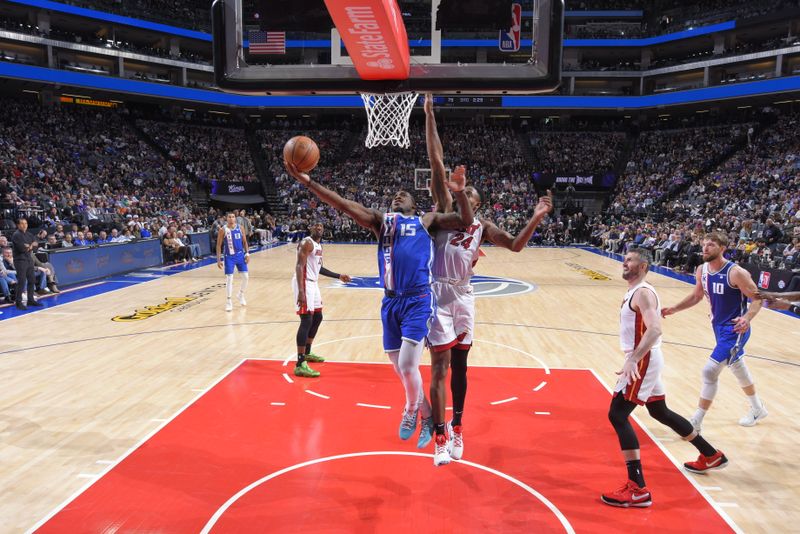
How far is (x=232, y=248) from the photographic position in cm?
1111

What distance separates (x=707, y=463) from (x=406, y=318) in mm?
2658

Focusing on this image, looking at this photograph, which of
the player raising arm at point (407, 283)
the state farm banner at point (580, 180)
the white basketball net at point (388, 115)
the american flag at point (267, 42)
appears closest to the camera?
the player raising arm at point (407, 283)

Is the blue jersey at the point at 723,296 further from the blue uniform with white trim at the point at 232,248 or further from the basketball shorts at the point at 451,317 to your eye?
the blue uniform with white trim at the point at 232,248

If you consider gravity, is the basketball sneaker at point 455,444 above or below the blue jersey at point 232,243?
below

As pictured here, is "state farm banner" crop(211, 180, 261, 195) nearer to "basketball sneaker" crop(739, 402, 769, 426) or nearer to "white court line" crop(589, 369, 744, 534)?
"white court line" crop(589, 369, 744, 534)

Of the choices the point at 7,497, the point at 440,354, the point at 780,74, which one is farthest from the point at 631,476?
the point at 780,74

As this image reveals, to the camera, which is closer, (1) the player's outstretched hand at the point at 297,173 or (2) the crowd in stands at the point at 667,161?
(1) the player's outstretched hand at the point at 297,173

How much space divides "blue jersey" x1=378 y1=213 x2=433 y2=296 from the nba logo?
132 inches

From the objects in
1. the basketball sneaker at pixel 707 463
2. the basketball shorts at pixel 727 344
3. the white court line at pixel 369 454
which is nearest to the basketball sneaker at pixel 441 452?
the white court line at pixel 369 454

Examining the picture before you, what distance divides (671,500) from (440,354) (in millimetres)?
1934

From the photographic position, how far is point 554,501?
4.05 meters

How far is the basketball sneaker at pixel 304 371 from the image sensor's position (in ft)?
22.4

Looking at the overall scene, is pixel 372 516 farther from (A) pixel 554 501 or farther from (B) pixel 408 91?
(B) pixel 408 91

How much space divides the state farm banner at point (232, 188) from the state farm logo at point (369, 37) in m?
27.8
